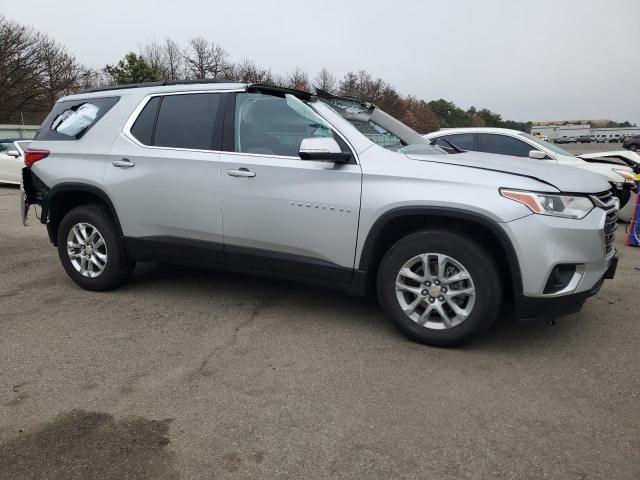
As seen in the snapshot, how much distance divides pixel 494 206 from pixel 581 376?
1.19m

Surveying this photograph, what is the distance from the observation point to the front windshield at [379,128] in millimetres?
3984

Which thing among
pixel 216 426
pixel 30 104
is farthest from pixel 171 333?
pixel 30 104

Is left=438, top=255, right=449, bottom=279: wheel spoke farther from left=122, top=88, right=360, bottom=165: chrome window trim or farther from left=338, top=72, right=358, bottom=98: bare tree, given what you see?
left=338, top=72, right=358, bottom=98: bare tree

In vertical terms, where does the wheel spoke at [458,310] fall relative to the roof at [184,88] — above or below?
below

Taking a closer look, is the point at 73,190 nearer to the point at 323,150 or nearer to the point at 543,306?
the point at 323,150

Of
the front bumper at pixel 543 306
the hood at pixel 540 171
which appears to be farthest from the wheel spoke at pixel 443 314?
the hood at pixel 540 171

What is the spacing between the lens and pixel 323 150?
3.57 m

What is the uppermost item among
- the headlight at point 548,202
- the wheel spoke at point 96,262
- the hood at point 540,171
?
the hood at point 540,171

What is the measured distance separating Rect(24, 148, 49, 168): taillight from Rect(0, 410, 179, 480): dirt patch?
305 centimetres

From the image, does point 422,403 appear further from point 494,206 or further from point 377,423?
point 494,206

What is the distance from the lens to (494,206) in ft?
10.8

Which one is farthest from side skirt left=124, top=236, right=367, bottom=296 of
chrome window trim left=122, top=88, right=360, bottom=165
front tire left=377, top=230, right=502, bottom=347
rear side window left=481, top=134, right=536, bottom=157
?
rear side window left=481, top=134, right=536, bottom=157

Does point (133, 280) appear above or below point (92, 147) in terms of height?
below

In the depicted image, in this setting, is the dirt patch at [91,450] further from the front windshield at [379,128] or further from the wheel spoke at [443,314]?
the front windshield at [379,128]
